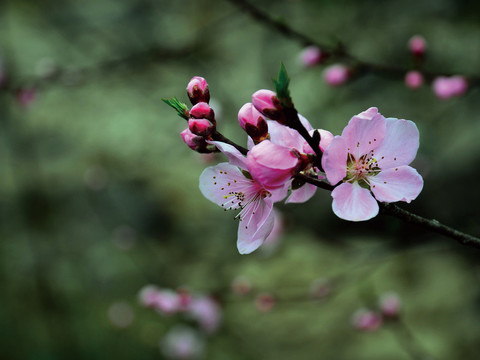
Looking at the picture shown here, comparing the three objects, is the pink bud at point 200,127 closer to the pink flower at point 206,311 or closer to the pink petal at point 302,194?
the pink petal at point 302,194

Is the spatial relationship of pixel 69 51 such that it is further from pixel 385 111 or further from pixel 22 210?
pixel 385 111

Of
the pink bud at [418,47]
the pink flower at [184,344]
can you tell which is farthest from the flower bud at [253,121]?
the pink flower at [184,344]

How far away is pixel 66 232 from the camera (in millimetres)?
3602

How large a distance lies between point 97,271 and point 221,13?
2.34 metres

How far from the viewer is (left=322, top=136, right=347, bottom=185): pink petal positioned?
54 centimetres

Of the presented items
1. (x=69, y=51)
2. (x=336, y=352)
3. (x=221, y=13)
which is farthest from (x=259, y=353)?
(x=69, y=51)

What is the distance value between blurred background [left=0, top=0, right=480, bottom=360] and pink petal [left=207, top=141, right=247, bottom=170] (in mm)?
1062

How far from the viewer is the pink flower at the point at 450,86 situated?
136cm

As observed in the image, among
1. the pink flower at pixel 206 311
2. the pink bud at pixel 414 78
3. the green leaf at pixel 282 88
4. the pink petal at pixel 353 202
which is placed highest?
the pink bud at pixel 414 78

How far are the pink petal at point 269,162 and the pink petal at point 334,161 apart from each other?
0.04 metres

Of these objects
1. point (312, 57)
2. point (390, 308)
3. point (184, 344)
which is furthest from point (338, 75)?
point (184, 344)

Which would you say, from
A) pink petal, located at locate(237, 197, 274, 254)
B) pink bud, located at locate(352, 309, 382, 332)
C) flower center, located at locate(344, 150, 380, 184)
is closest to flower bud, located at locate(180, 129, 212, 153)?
pink petal, located at locate(237, 197, 274, 254)

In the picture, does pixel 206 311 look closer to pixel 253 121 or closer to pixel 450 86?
pixel 450 86

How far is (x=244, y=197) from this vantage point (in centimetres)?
73
